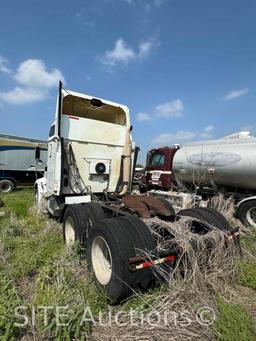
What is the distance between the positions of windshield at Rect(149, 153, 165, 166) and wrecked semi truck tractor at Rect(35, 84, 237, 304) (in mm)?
3728

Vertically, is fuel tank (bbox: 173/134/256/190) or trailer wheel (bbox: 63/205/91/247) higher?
fuel tank (bbox: 173/134/256/190)

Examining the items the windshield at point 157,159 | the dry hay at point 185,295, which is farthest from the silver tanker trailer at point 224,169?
the dry hay at point 185,295

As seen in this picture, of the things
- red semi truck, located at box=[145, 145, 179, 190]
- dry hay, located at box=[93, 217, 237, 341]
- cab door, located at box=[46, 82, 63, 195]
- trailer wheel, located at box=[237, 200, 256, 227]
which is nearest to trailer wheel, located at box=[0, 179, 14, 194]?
red semi truck, located at box=[145, 145, 179, 190]

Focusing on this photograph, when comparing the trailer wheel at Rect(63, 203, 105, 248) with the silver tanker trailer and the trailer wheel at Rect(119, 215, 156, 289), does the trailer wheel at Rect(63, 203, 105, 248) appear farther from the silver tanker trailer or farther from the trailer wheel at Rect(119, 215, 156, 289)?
the silver tanker trailer

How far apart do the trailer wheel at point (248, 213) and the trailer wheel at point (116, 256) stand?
4531 millimetres

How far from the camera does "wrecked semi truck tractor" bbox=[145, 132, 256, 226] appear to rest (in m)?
6.62

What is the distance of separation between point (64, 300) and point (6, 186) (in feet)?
42.9

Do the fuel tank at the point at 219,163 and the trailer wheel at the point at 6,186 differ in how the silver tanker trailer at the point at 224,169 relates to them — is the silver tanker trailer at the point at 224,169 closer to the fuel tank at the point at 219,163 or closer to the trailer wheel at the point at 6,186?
the fuel tank at the point at 219,163

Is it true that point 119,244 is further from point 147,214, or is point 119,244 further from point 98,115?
point 98,115

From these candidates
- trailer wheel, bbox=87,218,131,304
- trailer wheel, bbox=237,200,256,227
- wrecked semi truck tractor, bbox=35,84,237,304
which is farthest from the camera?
trailer wheel, bbox=237,200,256,227

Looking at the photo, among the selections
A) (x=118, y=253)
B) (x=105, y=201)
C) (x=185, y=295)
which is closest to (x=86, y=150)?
(x=105, y=201)

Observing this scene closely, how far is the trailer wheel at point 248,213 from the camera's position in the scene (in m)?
6.32

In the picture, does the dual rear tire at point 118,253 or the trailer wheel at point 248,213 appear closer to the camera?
the dual rear tire at point 118,253

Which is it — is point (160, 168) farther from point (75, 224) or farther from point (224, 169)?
point (75, 224)
